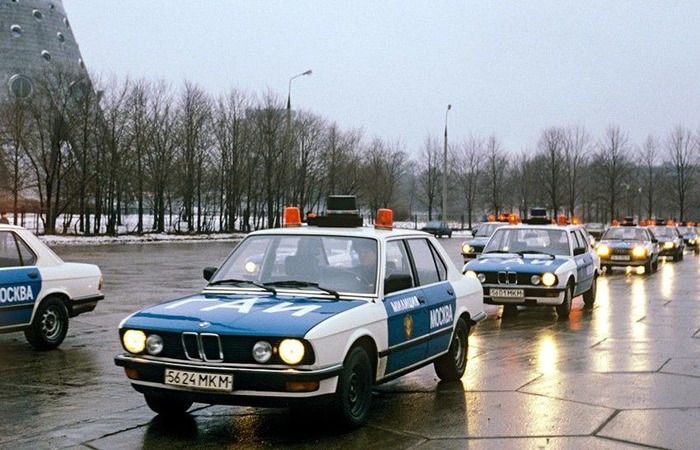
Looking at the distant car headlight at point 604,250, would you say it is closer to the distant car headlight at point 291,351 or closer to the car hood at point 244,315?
the car hood at point 244,315

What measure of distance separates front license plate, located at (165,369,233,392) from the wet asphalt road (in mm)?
494

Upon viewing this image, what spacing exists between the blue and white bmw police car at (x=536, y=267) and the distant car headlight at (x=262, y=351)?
8370 mm

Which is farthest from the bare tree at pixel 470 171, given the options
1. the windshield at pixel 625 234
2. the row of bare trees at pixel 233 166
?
the windshield at pixel 625 234

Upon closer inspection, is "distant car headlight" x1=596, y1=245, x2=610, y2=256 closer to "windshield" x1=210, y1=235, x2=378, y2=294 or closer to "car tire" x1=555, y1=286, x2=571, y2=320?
"car tire" x1=555, y1=286, x2=571, y2=320

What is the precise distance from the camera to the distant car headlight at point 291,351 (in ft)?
18.8

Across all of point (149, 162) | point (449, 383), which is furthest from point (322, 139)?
point (449, 383)

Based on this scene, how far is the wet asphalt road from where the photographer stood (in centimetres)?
618

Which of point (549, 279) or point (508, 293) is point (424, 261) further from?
point (549, 279)

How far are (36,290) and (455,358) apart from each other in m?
5.22

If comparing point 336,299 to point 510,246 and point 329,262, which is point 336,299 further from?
point 510,246

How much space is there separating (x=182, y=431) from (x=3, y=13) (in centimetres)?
9910

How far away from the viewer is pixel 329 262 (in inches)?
282

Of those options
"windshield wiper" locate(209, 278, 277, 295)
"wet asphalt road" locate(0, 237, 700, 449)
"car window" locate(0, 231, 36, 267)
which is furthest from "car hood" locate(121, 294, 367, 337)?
"car window" locate(0, 231, 36, 267)

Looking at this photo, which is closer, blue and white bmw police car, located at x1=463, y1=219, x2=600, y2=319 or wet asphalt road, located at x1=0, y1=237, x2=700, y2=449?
wet asphalt road, located at x1=0, y1=237, x2=700, y2=449
